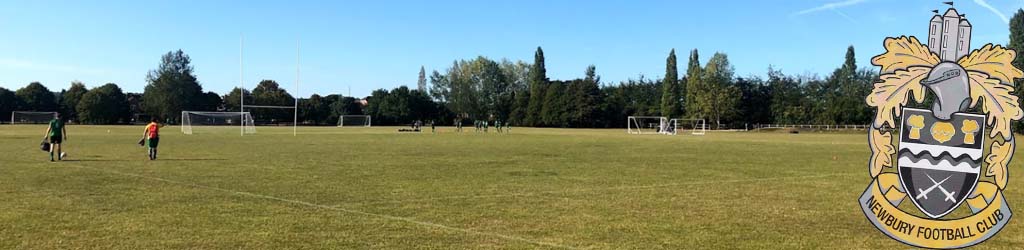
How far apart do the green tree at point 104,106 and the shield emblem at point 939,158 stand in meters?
126

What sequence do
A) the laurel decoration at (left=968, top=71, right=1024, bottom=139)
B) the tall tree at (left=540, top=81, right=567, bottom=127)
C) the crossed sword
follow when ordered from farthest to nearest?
1. the tall tree at (left=540, top=81, right=567, bottom=127)
2. the crossed sword
3. the laurel decoration at (left=968, top=71, right=1024, bottom=139)

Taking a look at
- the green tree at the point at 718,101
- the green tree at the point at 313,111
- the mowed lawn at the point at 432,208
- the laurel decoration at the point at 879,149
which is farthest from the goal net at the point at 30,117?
the laurel decoration at the point at 879,149

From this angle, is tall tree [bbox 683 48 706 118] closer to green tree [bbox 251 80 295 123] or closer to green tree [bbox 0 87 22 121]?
green tree [bbox 251 80 295 123]

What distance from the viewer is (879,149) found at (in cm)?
556

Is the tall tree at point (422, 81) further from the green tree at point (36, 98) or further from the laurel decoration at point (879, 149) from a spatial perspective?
the laurel decoration at point (879, 149)

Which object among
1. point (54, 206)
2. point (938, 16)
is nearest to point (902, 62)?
point (938, 16)

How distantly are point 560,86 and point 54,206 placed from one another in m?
115

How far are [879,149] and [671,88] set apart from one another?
105872 mm

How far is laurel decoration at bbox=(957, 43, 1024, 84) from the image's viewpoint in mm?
5469

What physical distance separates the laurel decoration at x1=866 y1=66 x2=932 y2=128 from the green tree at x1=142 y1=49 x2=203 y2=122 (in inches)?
4782

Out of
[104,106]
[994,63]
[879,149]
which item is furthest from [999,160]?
[104,106]

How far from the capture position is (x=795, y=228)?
8.52 metres

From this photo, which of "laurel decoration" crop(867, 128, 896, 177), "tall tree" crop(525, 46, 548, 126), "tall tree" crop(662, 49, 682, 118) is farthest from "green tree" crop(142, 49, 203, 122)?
"laurel decoration" crop(867, 128, 896, 177)

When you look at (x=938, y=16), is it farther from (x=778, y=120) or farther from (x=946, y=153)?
(x=778, y=120)
